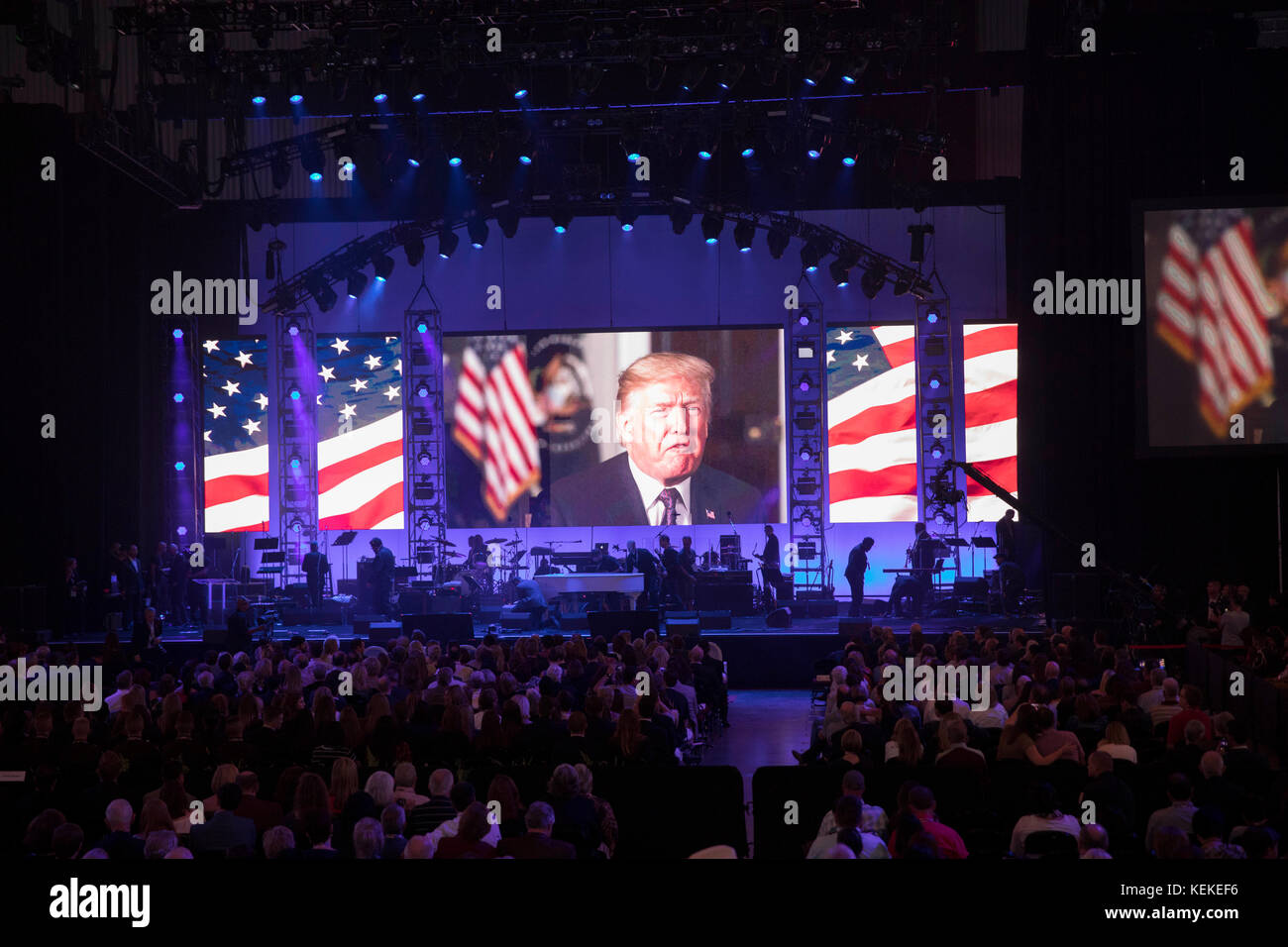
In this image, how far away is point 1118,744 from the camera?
28.6 feet

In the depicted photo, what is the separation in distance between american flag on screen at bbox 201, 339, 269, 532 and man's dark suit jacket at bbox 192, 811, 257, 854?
16058mm

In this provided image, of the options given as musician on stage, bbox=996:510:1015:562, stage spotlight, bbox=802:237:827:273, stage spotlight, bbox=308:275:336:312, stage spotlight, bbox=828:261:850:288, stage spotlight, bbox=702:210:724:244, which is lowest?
musician on stage, bbox=996:510:1015:562

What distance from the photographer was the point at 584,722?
949cm

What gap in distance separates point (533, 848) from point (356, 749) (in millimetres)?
3669

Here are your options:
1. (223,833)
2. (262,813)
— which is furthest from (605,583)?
(223,833)

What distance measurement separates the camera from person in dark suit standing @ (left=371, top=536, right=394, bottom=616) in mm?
20391

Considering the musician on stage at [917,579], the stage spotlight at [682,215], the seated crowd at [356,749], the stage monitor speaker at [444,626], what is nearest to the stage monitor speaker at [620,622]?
the stage monitor speaker at [444,626]

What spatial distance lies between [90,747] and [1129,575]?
12.8m

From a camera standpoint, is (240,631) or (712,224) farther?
(712,224)

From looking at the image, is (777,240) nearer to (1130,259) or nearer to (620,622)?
(1130,259)

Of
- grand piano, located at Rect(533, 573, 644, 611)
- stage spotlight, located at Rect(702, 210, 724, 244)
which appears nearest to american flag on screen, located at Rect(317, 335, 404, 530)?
grand piano, located at Rect(533, 573, 644, 611)

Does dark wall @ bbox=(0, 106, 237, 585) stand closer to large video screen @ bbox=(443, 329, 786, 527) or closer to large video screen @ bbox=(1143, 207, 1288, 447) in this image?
large video screen @ bbox=(443, 329, 786, 527)
